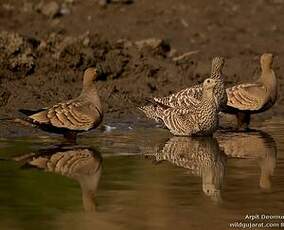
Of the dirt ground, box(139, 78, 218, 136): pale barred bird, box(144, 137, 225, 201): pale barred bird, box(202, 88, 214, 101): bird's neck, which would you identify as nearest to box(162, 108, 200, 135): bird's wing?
box(139, 78, 218, 136): pale barred bird

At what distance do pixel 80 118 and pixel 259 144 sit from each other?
207cm

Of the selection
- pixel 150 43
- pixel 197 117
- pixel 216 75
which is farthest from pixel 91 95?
pixel 150 43

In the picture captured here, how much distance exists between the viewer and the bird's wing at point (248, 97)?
14.3 m

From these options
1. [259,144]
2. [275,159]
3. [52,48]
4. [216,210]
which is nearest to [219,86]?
[259,144]

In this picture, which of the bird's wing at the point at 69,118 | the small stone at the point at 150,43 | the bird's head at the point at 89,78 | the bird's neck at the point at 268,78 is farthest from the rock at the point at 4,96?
the bird's neck at the point at 268,78

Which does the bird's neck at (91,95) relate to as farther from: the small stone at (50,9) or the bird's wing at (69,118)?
the small stone at (50,9)

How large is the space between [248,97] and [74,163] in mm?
4253

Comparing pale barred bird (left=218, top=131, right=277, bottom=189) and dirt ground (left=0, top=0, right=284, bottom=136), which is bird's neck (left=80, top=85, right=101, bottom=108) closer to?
dirt ground (left=0, top=0, right=284, bottom=136)

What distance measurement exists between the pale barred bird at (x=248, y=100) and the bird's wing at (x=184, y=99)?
20.5 inches

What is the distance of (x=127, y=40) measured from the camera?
18.4 m

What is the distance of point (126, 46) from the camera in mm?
17797

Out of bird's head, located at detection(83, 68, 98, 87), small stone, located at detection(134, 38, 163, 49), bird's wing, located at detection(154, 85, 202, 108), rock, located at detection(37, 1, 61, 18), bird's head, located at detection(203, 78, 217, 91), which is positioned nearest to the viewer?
bird's head, located at detection(83, 68, 98, 87)

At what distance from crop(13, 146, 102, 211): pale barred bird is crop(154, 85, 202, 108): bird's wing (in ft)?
7.56

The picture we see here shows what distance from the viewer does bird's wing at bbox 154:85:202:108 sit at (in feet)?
45.5
